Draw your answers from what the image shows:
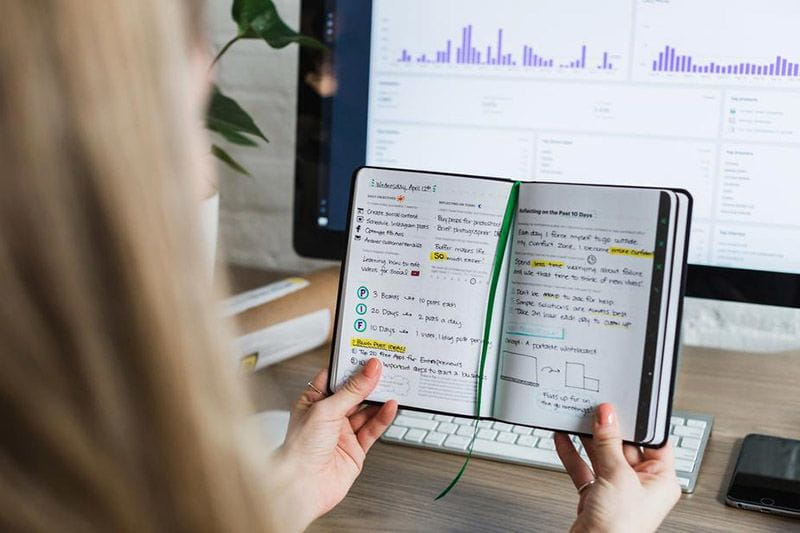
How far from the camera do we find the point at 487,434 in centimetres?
69

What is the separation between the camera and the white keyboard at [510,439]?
658 mm

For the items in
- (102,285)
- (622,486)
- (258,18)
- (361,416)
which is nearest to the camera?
(102,285)

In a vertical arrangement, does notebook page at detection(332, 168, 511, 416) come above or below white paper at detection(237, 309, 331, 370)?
above

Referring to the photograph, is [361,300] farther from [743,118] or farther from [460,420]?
[743,118]

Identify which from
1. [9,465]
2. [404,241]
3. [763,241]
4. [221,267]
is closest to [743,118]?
[763,241]

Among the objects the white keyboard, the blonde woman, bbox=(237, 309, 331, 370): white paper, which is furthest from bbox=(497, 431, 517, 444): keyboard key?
the blonde woman

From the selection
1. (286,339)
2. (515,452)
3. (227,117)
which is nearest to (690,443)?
(515,452)

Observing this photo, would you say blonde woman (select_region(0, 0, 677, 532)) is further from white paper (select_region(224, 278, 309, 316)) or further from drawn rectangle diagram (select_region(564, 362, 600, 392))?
white paper (select_region(224, 278, 309, 316))

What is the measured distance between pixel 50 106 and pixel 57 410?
0.10m

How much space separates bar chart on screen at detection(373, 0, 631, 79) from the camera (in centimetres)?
70

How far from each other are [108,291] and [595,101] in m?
0.49

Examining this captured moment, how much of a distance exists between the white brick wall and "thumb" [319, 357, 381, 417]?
510 millimetres

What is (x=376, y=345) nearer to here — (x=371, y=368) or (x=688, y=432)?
(x=371, y=368)

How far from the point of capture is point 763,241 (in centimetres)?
69
